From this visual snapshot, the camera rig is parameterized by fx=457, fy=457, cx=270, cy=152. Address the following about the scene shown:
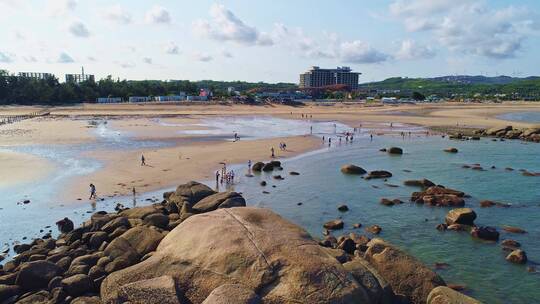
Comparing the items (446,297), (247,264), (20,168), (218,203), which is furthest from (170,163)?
(446,297)

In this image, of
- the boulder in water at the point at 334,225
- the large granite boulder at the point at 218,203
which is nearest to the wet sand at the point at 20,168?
the large granite boulder at the point at 218,203

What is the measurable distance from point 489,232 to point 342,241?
8920 mm

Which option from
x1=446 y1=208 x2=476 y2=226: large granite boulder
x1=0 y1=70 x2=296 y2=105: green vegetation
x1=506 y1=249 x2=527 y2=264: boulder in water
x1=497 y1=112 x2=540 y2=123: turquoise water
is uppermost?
x1=0 y1=70 x2=296 y2=105: green vegetation

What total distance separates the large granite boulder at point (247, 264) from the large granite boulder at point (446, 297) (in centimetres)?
304

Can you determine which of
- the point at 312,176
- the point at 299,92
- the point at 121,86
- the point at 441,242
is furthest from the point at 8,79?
the point at 441,242

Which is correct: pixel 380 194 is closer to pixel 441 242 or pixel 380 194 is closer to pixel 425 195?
pixel 425 195

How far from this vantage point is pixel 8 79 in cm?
12312

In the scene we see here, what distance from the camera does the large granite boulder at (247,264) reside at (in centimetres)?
1179

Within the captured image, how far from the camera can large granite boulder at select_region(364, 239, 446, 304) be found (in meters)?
15.7

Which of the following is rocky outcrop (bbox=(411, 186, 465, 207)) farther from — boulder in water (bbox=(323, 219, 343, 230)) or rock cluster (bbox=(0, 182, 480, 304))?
rock cluster (bbox=(0, 182, 480, 304))

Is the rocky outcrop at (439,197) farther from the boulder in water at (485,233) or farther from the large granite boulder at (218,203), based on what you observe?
the large granite boulder at (218,203)

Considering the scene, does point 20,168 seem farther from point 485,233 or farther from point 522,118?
point 522,118

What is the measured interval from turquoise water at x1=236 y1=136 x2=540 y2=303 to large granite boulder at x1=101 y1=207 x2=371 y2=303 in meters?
9.22

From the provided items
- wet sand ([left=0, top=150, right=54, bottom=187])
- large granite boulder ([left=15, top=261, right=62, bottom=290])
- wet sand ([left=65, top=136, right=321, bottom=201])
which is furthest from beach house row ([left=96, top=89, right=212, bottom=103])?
large granite boulder ([left=15, top=261, right=62, bottom=290])
